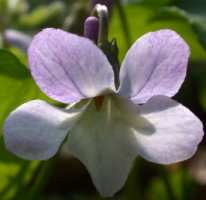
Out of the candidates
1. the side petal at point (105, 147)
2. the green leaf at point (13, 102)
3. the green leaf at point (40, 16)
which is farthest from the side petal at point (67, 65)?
the green leaf at point (40, 16)

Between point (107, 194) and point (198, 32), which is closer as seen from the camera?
point (107, 194)

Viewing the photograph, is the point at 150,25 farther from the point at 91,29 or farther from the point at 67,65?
the point at 67,65

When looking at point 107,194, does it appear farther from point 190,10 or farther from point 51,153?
point 190,10

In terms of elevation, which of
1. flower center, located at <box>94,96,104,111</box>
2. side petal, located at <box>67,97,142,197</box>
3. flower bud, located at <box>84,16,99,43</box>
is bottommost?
side petal, located at <box>67,97,142,197</box>

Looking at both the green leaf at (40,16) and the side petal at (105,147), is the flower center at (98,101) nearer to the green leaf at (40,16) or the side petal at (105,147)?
the side petal at (105,147)

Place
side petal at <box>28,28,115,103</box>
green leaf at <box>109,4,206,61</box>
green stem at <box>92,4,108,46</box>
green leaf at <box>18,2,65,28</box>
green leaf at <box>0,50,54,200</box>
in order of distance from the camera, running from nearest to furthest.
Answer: side petal at <box>28,28,115,103</box>, green stem at <box>92,4,108,46</box>, green leaf at <box>0,50,54,200</box>, green leaf at <box>109,4,206,61</box>, green leaf at <box>18,2,65,28</box>

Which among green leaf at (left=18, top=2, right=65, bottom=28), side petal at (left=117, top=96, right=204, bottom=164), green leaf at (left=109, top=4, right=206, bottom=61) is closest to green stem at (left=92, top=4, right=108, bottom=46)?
side petal at (left=117, top=96, right=204, bottom=164)

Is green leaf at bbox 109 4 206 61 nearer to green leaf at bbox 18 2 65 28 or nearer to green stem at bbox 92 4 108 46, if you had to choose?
green leaf at bbox 18 2 65 28

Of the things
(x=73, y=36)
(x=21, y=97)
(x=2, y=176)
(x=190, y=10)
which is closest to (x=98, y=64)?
(x=73, y=36)
